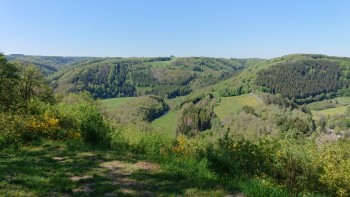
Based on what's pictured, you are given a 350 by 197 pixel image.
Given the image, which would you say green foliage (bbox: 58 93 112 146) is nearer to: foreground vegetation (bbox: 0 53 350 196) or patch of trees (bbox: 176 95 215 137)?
foreground vegetation (bbox: 0 53 350 196)

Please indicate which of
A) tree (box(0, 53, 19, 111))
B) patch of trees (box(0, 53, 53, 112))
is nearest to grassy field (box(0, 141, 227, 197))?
patch of trees (box(0, 53, 53, 112))

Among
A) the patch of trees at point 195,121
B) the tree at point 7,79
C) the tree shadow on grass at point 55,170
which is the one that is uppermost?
the tree at point 7,79

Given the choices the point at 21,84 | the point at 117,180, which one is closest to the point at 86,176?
the point at 117,180

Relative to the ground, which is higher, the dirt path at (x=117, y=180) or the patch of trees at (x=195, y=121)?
the dirt path at (x=117, y=180)

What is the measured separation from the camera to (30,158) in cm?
1488

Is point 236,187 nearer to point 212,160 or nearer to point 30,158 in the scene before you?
point 212,160

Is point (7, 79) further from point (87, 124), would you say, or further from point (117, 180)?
point (117, 180)

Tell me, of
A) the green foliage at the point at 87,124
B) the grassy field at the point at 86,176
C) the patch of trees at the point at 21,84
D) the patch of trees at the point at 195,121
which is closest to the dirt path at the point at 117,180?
the grassy field at the point at 86,176

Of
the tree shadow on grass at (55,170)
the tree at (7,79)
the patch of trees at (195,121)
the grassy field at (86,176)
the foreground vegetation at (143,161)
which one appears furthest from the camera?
the patch of trees at (195,121)

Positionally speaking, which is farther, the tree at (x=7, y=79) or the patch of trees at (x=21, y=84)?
the patch of trees at (x=21, y=84)

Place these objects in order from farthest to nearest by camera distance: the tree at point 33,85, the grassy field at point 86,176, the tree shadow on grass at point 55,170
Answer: the tree at point 33,85 → the tree shadow on grass at point 55,170 → the grassy field at point 86,176

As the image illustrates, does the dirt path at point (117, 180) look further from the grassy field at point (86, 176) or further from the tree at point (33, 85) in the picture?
the tree at point (33, 85)

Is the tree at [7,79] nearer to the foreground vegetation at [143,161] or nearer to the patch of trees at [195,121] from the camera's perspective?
the foreground vegetation at [143,161]

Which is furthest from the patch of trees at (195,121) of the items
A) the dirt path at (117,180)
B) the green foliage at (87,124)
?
the dirt path at (117,180)
